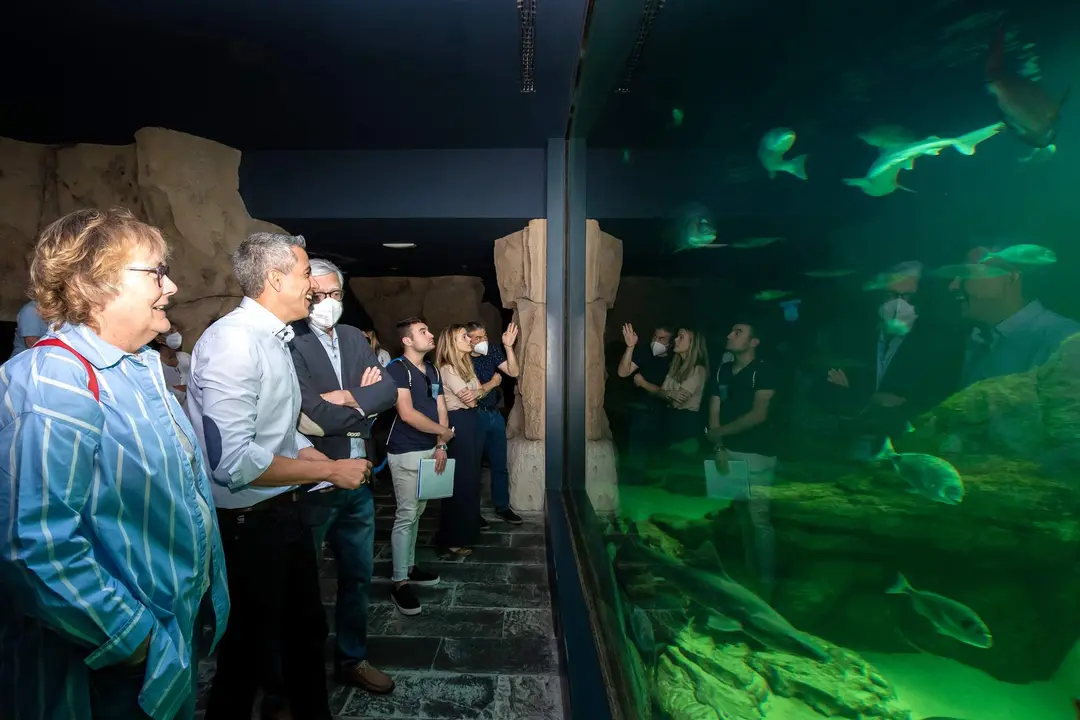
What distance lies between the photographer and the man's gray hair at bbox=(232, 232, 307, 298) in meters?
2.08

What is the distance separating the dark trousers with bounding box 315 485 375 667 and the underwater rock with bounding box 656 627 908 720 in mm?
1507

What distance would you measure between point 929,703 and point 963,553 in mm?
155

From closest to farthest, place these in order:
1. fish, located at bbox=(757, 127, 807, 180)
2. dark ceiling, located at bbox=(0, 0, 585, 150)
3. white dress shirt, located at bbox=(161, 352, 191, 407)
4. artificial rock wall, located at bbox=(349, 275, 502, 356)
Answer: fish, located at bbox=(757, 127, 807, 180), dark ceiling, located at bbox=(0, 0, 585, 150), white dress shirt, located at bbox=(161, 352, 191, 407), artificial rock wall, located at bbox=(349, 275, 502, 356)

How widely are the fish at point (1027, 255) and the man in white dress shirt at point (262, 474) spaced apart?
74.3 inches

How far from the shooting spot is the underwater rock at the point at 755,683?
0.65 meters

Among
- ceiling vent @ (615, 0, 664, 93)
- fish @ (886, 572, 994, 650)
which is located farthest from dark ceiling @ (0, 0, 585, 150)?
fish @ (886, 572, 994, 650)

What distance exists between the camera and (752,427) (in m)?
0.91

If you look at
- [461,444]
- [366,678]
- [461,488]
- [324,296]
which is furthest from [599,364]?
[366,678]

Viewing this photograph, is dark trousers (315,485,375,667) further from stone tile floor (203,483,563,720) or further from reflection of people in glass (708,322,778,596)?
reflection of people in glass (708,322,778,596)

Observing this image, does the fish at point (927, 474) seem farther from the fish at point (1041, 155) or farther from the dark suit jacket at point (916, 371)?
the fish at point (1041, 155)

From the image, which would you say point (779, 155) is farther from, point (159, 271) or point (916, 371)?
point (159, 271)

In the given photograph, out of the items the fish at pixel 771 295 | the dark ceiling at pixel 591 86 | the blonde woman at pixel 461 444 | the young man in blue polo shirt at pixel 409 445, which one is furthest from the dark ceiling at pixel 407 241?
the fish at pixel 771 295

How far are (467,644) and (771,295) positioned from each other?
122 inches

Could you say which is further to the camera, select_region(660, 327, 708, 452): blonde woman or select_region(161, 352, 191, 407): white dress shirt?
select_region(161, 352, 191, 407): white dress shirt
